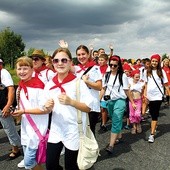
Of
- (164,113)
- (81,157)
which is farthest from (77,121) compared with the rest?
(164,113)

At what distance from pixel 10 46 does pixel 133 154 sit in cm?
7078

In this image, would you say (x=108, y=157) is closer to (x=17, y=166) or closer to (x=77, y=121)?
(x=17, y=166)

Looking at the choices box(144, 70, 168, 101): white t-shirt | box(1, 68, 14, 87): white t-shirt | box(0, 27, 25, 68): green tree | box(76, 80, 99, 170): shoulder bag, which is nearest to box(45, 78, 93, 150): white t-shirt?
box(76, 80, 99, 170): shoulder bag

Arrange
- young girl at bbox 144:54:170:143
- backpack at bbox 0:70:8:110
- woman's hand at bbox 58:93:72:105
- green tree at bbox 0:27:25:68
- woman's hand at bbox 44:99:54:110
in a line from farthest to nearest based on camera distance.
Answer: green tree at bbox 0:27:25:68, young girl at bbox 144:54:170:143, backpack at bbox 0:70:8:110, woman's hand at bbox 44:99:54:110, woman's hand at bbox 58:93:72:105

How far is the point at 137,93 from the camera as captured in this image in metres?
7.85

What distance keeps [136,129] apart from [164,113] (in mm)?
2840

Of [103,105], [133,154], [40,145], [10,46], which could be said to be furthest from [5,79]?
[10,46]

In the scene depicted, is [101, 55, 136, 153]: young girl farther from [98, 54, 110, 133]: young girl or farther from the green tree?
the green tree

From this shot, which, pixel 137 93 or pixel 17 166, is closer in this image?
pixel 17 166

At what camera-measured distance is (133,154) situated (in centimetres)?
587

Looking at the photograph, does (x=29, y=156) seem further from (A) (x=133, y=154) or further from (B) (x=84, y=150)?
(A) (x=133, y=154)

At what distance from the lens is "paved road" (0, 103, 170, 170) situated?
523cm

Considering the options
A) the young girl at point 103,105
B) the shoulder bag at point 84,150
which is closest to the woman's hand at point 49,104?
the shoulder bag at point 84,150

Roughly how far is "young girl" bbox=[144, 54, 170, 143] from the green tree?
66134 millimetres
